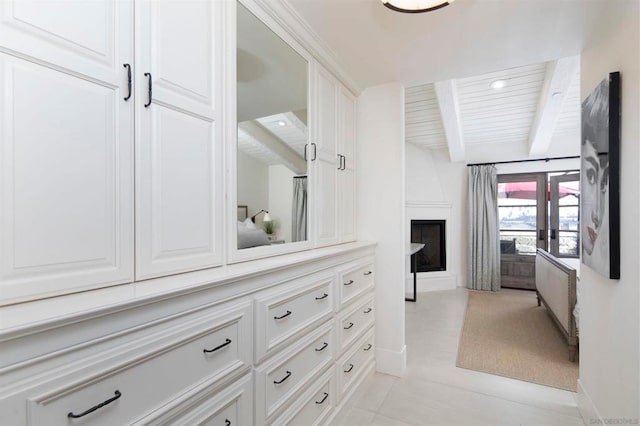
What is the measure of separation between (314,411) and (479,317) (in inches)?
120

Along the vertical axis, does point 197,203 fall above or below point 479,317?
above

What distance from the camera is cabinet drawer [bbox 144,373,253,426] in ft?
3.26

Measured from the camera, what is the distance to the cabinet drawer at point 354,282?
2072 mm

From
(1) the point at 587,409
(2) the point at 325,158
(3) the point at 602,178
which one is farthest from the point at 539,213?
(2) the point at 325,158

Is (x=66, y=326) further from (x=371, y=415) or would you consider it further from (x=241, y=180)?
(x=371, y=415)

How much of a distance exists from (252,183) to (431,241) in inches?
193

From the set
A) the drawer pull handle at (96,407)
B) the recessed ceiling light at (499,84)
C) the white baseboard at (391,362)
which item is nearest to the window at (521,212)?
the recessed ceiling light at (499,84)

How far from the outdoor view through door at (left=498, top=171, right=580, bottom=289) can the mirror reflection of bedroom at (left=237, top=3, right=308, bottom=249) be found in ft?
16.1

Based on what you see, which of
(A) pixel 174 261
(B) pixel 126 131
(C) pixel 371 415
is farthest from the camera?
(C) pixel 371 415

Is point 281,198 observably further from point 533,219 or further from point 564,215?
point 564,215

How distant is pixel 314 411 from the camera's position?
69.2 inches

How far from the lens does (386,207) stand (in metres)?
2.64

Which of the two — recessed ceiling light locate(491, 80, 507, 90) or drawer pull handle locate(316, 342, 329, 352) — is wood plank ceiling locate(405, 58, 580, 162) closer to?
recessed ceiling light locate(491, 80, 507, 90)

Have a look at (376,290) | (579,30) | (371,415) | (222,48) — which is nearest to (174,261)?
(222,48)
